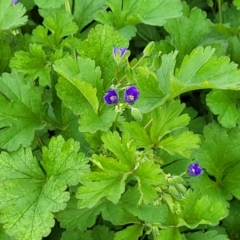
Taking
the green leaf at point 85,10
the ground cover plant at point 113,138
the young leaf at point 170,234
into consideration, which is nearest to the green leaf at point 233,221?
the ground cover plant at point 113,138

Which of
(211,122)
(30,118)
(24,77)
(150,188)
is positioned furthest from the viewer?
(211,122)

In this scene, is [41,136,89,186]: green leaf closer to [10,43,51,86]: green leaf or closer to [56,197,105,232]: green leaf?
[56,197,105,232]: green leaf

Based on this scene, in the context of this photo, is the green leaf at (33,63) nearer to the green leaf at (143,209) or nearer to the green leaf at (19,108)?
the green leaf at (19,108)

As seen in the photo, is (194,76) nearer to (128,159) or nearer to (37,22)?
(128,159)

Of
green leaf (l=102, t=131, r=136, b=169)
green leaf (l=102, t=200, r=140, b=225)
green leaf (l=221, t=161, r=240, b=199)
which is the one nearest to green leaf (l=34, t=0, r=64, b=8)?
green leaf (l=102, t=131, r=136, b=169)

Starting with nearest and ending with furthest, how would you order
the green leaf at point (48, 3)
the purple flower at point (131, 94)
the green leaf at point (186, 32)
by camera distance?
1. the purple flower at point (131, 94)
2. the green leaf at point (48, 3)
3. the green leaf at point (186, 32)

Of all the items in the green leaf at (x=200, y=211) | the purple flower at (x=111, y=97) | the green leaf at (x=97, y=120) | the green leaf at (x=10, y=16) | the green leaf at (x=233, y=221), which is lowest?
the green leaf at (x=233, y=221)

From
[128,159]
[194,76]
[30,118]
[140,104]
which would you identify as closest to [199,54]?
[194,76]
